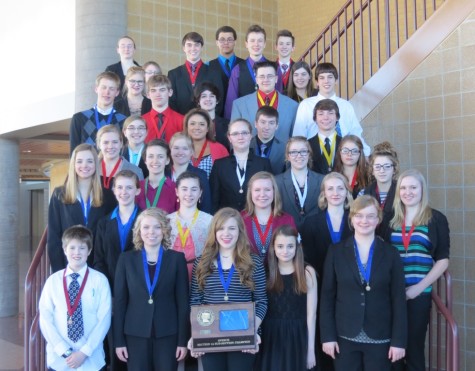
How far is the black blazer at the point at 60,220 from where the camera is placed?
4.02 meters

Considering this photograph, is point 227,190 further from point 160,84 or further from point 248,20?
point 248,20

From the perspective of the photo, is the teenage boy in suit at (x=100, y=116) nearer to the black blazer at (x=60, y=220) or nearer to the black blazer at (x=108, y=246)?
the black blazer at (x=60, y=220)

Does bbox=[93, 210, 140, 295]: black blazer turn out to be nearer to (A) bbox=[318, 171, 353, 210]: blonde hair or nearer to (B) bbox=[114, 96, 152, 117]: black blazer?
(A) bbox=[318, 171, 353, 210]: blonde hair

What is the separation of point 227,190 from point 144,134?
0.87 meters

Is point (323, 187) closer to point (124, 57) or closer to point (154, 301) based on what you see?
point (154, 301)

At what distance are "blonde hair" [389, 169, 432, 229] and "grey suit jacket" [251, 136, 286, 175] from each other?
46.8 inches

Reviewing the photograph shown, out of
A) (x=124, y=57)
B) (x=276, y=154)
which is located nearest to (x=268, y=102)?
(x=276, y=154)

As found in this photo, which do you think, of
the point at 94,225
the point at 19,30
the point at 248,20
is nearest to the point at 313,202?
the point at 94,225

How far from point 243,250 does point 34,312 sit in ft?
Result: 7.35

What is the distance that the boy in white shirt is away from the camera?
3.62m

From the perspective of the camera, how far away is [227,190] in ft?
14.7

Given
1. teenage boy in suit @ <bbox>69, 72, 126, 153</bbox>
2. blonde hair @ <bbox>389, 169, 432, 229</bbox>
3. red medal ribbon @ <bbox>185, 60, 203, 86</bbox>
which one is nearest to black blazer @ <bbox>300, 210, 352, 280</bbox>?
blonde hair @ <bbox>389, 169, 432, 229</bbox>

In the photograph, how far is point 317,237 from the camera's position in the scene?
4.00m

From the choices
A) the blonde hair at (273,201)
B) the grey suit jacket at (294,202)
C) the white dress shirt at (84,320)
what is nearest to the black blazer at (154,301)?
the white dress shirt at (84,320)
